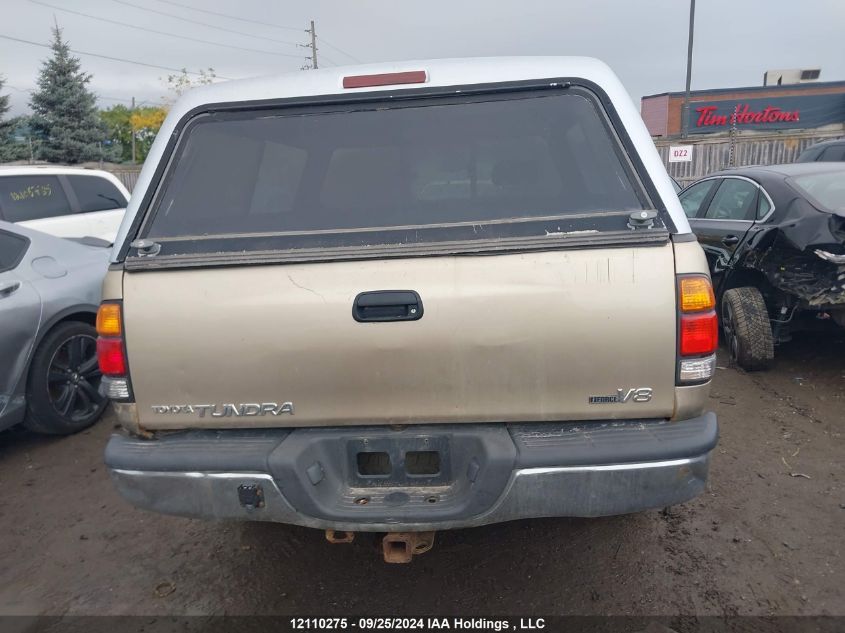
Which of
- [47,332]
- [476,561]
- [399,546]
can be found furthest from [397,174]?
[47,332]

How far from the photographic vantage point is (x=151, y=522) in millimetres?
3453

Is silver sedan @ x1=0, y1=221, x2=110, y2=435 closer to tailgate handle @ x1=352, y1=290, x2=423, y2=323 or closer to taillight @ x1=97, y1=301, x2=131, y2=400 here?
taillight @ x1=97, y1=301, x2=131, y2=400

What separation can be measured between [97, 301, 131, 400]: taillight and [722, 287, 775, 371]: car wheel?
4.75 meters

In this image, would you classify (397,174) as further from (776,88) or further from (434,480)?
(776,88)

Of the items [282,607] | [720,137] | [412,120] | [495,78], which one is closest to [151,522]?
[282,607]

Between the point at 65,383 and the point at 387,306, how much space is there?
348 centimetres

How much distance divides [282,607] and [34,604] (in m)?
1.14

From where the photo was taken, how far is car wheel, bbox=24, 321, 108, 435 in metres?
4.32

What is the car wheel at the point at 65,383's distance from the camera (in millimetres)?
4320

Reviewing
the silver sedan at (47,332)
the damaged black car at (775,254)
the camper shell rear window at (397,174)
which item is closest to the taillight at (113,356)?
the camper shell rear window at (397,174)

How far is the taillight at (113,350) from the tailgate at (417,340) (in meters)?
0.04

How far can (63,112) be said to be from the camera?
1139 inches

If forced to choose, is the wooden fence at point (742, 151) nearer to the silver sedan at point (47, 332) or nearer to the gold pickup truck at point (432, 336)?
the silver sedan at point (47, 332)

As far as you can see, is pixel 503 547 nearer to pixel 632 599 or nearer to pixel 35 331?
pixel 632 599
